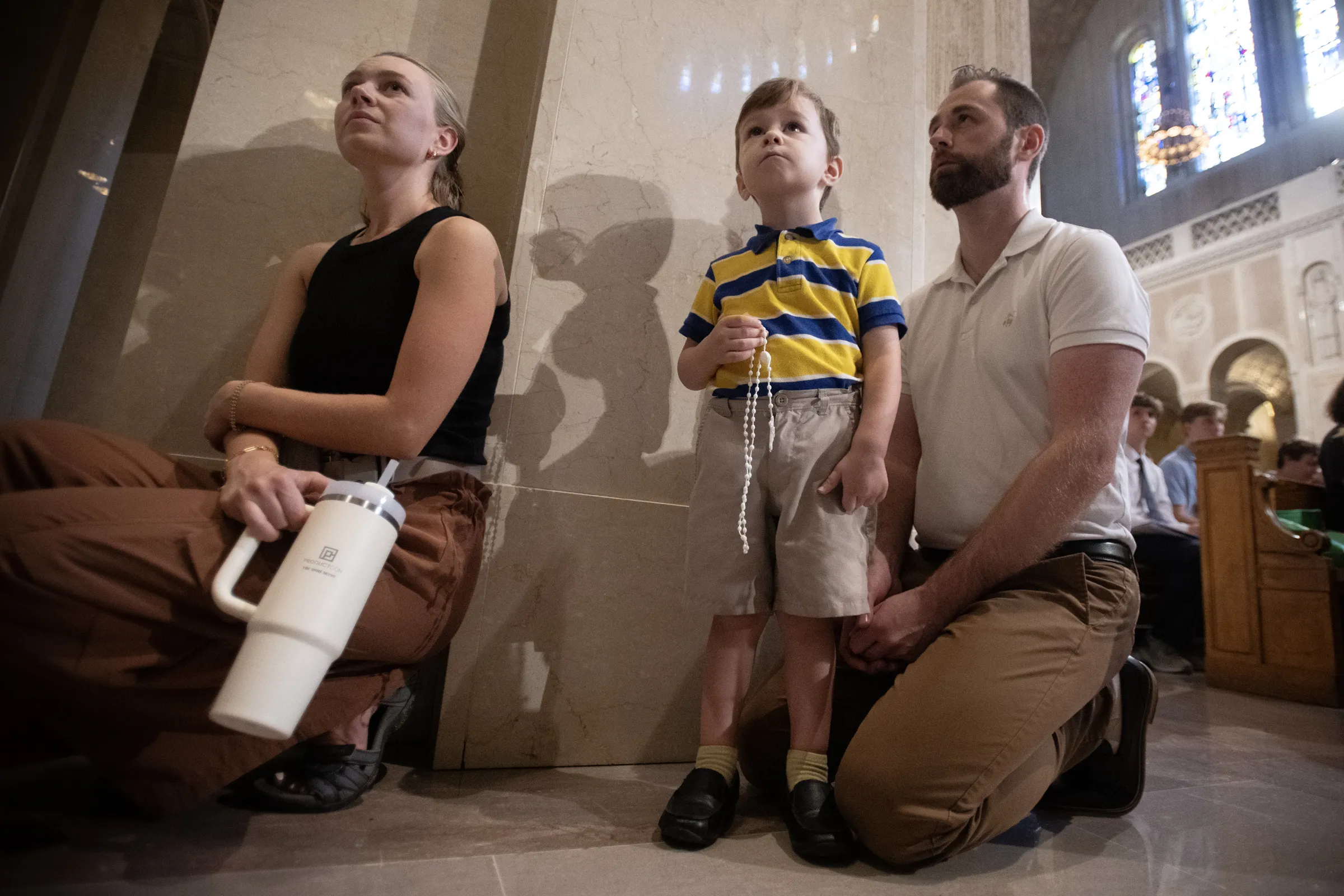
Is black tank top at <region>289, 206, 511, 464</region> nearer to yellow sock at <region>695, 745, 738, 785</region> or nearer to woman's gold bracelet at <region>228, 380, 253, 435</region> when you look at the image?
woman's gold bracelet at <region>228, 380, 253, 435</region>

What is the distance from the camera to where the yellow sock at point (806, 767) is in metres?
1.14

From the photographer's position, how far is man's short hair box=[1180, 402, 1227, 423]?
5.41 meters

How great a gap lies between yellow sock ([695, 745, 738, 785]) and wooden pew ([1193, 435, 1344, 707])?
352 centimetres

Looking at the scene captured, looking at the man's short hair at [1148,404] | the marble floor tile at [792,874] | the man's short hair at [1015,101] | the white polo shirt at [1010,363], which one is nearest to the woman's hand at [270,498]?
the marble floor tile at [792,874]

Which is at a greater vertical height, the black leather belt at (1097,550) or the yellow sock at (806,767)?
the black leather belt at (1097,550)

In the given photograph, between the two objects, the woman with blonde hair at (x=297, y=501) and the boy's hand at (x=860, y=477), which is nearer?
the woman with blonde hair at (x=297, y=501)

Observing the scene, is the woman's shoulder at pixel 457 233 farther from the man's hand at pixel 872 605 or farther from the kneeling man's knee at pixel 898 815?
the kneeling man's knee at pixel 898 815

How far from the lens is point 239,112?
5.43 feet

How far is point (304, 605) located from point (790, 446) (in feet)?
2.64

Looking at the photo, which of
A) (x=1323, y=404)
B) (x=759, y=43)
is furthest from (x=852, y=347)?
(x=1323, y=404)

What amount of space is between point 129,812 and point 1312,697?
4.37 m

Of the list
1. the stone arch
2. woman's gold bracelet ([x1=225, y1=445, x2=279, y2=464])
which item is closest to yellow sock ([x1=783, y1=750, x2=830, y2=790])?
woman's gold bracelet ([x1=225, y1=445, x2=279, y2=464])

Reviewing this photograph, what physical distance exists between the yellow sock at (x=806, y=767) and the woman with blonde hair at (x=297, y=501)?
630 mm

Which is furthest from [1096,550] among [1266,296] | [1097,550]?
[1266,296]
